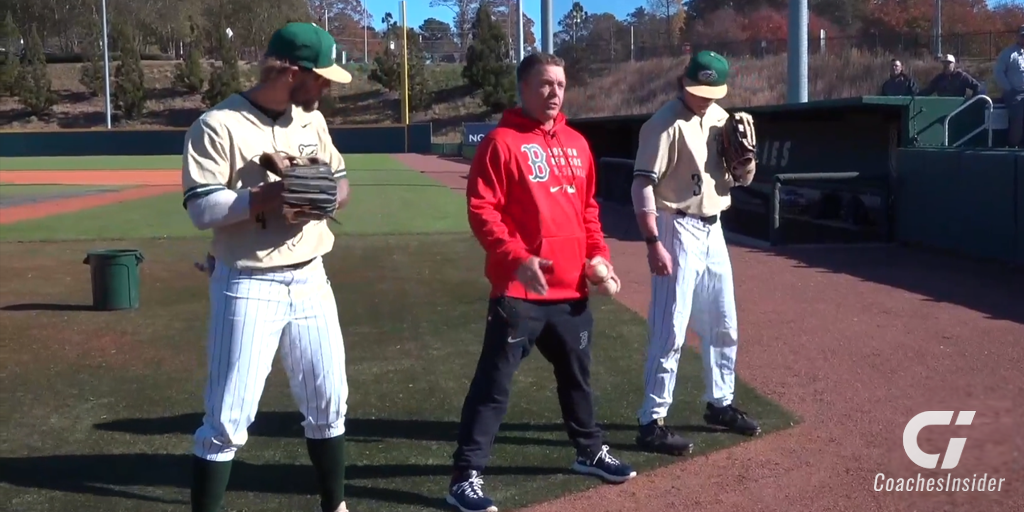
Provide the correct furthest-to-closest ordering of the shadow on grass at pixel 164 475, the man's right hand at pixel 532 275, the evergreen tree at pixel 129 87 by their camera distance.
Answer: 1. the evergreen tree at pixel 129 87
2. the shadow on grass at pixel 164 475
3. the man's right hand at pixel 532 275

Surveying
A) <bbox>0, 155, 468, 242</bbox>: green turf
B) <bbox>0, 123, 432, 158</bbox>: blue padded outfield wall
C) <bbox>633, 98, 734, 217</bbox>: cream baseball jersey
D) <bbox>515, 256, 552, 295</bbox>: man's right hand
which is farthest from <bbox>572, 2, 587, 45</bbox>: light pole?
<bbox>515, 256, 552, 295</bbox>: man's right hand

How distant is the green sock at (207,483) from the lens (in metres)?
3.83

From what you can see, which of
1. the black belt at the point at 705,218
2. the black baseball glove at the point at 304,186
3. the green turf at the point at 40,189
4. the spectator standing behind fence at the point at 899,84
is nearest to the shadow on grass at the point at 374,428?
the black belt at the point at 705,218

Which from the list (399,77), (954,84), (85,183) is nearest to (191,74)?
(399,77)

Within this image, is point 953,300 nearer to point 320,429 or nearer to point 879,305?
point 879,305

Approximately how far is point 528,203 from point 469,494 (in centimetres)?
121

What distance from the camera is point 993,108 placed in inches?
540

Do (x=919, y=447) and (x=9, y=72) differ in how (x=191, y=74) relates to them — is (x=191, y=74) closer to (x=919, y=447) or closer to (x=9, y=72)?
Result: (x=9, y=72)

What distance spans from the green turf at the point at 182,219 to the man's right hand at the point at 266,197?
11384 mm

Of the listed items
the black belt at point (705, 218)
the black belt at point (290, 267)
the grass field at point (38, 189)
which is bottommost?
the grass field at point (38, 189)

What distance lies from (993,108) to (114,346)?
11105mm

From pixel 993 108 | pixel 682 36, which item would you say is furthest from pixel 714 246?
pixel 682 36

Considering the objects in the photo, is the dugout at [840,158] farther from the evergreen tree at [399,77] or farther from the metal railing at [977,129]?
the evergreen tree at [399,77]

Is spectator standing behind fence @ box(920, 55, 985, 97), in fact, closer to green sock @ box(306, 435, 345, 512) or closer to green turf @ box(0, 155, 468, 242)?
green turf @ box(0, 155, 468, 242)
